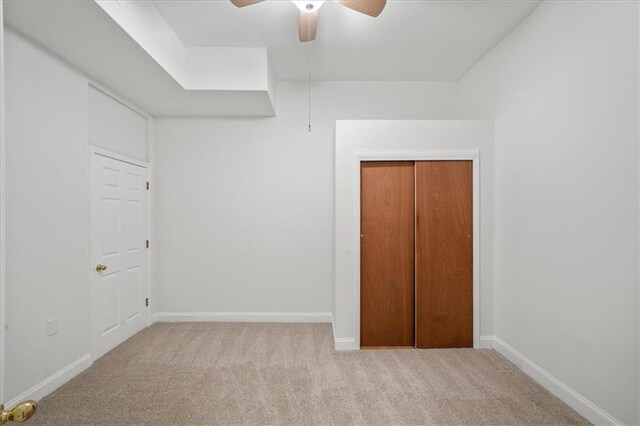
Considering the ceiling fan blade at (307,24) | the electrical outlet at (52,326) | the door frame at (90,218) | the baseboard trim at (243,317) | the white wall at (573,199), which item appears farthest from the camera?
the baseboard trim at (243,317)

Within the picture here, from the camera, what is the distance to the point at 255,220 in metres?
3.82

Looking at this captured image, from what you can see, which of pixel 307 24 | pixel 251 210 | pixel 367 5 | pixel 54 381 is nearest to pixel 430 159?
pixel 367 5

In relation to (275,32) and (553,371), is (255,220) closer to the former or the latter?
(275,32)

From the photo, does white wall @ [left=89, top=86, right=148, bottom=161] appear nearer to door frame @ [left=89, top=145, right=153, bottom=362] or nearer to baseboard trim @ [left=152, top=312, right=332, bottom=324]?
door frame @ [left=89, top=145, right=153, bottom=362]

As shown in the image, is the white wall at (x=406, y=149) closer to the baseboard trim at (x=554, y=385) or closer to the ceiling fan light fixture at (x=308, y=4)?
the baseboard trim at (x=554, y=385)

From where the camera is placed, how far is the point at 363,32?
2.84 m

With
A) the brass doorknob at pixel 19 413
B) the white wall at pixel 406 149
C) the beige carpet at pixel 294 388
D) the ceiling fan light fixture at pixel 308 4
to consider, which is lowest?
the beige carpet at pixel 294 388

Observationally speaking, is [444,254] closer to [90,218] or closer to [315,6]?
[315,6]

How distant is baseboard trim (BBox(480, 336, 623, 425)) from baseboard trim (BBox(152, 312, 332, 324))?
1789mm

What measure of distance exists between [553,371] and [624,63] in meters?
2.07

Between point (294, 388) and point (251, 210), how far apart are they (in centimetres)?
210

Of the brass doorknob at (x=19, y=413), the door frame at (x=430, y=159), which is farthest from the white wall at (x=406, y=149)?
the brass doorknob at (x=19, y=413)

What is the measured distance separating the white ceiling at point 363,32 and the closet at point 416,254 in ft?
3.81

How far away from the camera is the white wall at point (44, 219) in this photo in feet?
6.71
